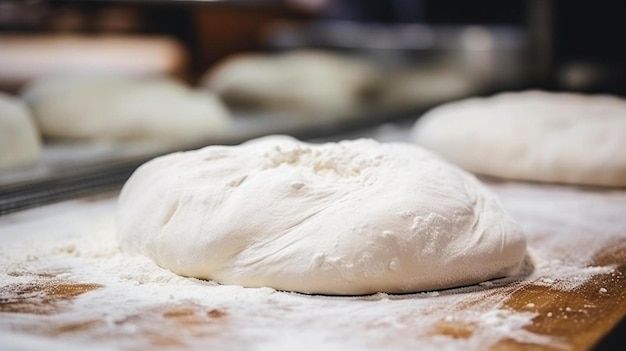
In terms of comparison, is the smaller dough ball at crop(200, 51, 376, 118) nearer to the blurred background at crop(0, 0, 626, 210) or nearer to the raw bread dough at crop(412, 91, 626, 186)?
the blurred background at crop(0, 0, 626, 210)

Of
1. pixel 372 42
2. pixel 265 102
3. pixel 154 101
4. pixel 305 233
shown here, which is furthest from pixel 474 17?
pixel 305 233

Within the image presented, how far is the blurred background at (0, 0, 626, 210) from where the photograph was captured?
2.41 metres

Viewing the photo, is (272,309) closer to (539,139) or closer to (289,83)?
(539,139)

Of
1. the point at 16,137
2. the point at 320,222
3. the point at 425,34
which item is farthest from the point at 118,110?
the point at 425,34

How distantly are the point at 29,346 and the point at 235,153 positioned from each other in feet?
1.91

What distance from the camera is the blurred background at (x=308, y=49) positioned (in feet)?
7.91

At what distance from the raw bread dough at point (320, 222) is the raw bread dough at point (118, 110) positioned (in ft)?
3.57

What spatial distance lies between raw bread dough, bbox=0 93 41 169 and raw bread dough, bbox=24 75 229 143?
0.22 m

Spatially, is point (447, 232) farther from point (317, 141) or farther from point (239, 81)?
point (239, 81)

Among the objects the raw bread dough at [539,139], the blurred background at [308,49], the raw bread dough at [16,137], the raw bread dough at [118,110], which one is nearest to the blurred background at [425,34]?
the blurred background at [308,49]

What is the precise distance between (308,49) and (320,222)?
Answer: 7.62 feet

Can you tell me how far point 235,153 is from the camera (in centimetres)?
152

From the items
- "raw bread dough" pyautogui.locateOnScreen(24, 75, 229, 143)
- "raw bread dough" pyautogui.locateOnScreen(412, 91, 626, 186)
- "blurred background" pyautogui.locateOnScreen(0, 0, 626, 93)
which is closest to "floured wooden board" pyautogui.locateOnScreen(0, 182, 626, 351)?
"raw bread dough" pyautogui.locateOnScreen(412, 91, 626, 186)

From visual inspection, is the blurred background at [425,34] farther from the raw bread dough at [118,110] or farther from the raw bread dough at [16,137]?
the raw bread dough at [16,137]
